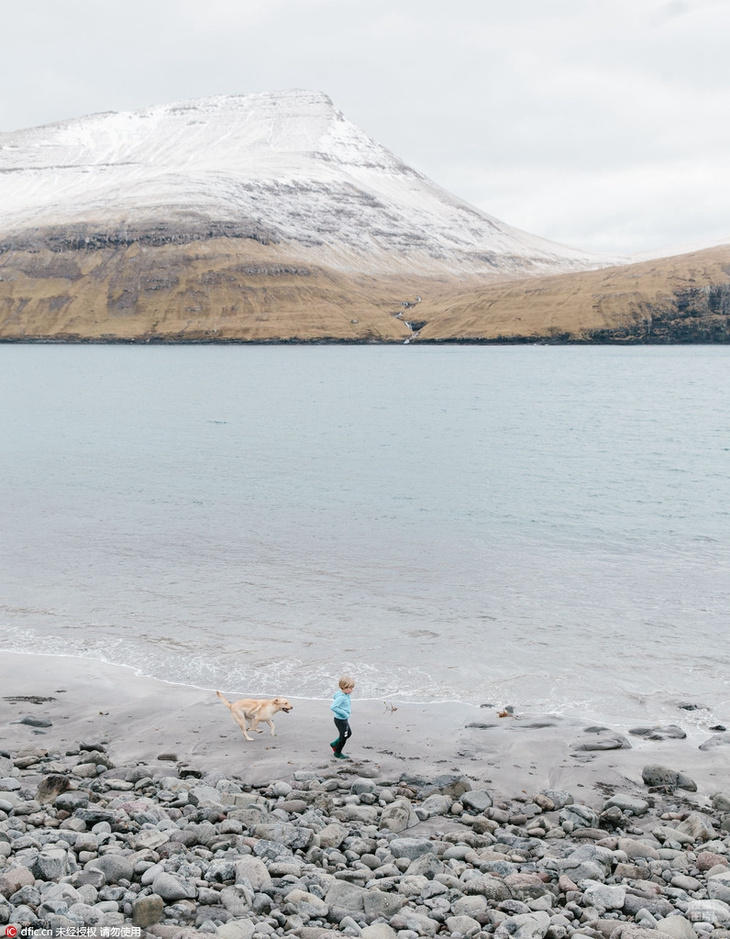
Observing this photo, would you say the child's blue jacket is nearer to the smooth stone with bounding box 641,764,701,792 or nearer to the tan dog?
the tan dog

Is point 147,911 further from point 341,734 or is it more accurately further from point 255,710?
point 255,710

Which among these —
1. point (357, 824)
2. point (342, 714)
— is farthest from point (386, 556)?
point (357, 824)

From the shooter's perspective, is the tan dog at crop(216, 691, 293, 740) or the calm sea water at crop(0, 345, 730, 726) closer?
the tan dog at crop(216, 691, 293, 740)

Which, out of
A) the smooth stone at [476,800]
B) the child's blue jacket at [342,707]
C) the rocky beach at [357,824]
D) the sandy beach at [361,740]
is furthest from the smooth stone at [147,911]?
the child's blue jacket at [342,707]

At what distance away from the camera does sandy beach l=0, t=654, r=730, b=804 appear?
12.2 metres

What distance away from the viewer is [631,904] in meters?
8.41

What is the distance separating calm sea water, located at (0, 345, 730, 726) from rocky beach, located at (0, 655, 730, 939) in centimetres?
198

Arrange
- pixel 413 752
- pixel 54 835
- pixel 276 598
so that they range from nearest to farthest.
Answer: pixel 54 835
pixel 413 752
pixel 276 598

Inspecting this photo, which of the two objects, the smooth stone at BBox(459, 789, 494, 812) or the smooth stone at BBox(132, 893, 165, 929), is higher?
the smooth stone at BBox(132, 893, 165, 929)

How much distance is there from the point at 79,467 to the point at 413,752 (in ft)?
117

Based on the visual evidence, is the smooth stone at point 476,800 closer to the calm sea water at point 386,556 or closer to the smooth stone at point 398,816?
the smooth stone at point 398,816

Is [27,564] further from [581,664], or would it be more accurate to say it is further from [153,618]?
[581,664]

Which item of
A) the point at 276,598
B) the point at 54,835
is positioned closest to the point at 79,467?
the point at 276,598

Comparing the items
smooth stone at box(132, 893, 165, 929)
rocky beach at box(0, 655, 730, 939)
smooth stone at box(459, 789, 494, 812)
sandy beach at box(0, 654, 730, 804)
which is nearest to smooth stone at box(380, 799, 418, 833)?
rocky beach at box(0, 655, 730, 939)
